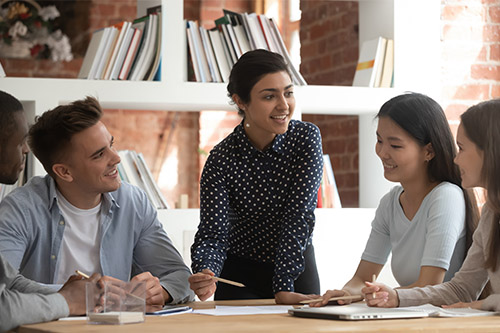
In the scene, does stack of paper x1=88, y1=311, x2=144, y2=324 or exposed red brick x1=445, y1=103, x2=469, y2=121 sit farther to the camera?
exposed red brick x1=445, y1=103, x2=469, y2=121

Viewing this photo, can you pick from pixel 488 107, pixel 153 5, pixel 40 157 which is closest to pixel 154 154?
pixel 153 5

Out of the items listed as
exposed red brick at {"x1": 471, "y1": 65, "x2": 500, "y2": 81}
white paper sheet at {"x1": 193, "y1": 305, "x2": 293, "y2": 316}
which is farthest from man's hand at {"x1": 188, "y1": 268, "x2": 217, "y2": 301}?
exposed red brick at {"x1": 471, "y1": 65, "x2": 500, "y2": 81}

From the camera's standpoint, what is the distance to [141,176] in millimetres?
3219

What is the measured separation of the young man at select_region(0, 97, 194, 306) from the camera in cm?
211

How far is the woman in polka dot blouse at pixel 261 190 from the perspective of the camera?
7.45ft

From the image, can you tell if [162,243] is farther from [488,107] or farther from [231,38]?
[231,38]

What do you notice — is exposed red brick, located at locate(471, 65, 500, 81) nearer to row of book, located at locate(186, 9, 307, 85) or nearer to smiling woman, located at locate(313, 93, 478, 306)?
row of book, located at locate(186, 9, 307, 85)

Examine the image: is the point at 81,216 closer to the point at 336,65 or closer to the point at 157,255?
the point at 157,255

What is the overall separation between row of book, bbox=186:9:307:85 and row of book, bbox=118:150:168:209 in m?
0.43

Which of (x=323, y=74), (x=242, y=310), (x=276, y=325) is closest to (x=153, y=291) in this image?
(x=242, y=310)

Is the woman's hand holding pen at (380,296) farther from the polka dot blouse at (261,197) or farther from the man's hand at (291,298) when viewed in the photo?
the polka dot blouse at (261,197)

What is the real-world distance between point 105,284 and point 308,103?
190cm

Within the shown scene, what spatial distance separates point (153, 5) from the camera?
328 cm

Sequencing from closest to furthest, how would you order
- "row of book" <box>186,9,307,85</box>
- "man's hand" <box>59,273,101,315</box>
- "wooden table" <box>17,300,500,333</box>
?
"wooden table" <box>17,300,500,333</box> → "man's hand" <box>59,273,101,315</box> → "row of book" <box>186,9,307,85</box>
